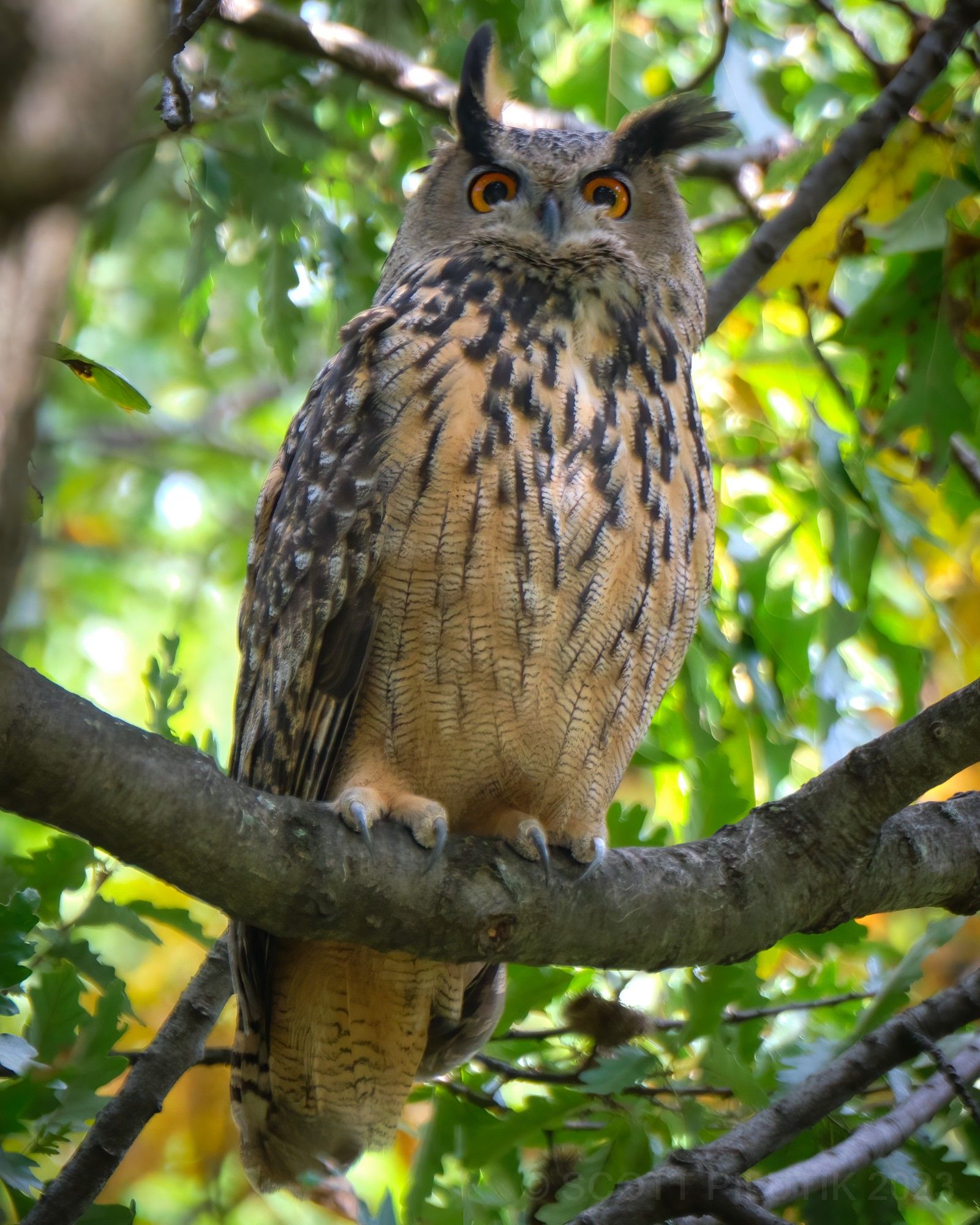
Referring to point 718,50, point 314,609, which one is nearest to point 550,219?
point 718,50

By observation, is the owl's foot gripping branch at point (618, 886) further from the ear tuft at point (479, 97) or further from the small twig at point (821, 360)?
the ear tuft at point (479, 97)

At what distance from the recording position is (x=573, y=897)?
2221 millimetres

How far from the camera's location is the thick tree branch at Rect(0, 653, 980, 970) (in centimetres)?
149

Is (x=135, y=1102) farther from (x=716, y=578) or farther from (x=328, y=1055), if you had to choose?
(x=716, y=578)

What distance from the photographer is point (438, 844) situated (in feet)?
7.14

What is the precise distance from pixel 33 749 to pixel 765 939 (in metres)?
1.39

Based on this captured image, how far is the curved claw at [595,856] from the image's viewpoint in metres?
2.28

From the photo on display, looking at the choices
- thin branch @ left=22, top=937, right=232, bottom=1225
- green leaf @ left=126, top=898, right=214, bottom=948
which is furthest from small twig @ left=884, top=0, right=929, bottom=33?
thin branch @ left=22, top=937, right=232, bottom=1225

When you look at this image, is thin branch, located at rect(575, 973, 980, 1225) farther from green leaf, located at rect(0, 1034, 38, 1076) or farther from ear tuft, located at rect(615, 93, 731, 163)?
ear tuft, located at rect(615, 93, 731, 163)

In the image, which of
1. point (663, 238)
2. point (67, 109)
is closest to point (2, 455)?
point (67, 109)

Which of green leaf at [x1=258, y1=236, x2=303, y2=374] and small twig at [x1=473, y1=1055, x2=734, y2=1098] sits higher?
green leaf at [x1=258, y1=236, x2=303, y2=374]

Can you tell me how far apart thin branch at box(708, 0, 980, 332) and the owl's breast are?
0.61 meters

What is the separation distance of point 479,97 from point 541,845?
78.9 inches

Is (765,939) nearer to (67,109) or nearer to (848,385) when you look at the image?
(67,109)
